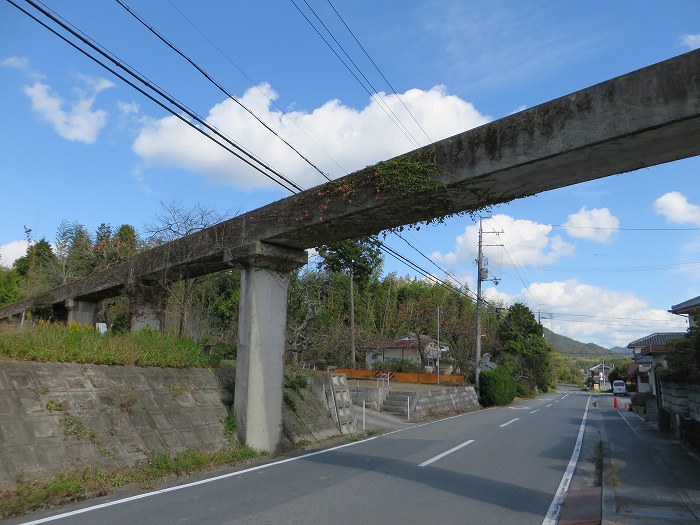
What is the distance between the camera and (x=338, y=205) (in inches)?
368

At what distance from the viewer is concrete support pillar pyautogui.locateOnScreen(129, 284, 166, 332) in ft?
49.6

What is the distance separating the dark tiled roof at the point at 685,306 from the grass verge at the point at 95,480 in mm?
19954

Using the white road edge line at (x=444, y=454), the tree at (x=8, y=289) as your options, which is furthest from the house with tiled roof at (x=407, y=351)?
the white road edge line at (x=444, y=454)

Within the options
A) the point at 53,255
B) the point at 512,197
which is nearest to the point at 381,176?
the point at 512,197

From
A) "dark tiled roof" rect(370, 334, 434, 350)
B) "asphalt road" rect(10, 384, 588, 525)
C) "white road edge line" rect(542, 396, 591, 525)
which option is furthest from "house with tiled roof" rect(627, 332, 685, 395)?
"dark tiled roof" rect(370, 334, 434, 350)

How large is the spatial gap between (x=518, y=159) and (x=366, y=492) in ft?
17.6

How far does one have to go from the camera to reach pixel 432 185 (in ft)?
26.6

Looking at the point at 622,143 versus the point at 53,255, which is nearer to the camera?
the point at 622,143

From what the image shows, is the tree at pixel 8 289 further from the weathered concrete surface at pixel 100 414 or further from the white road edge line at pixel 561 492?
Result: the white road edge line at pixel 561 492

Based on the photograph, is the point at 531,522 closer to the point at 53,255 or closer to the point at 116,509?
the point at 116,509

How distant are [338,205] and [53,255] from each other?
122ft

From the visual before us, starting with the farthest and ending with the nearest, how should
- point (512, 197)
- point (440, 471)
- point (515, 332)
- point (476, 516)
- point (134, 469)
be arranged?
point (515, 332) < point (440, 471) < point (512, 197) < point (134, 469) < point (476, 516)

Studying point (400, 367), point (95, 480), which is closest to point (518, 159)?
point (95, 480)

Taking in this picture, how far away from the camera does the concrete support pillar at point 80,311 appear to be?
18281mm
